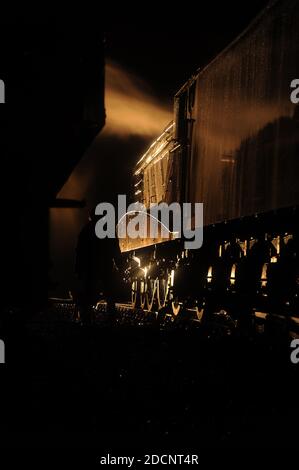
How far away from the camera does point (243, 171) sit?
9.95 m

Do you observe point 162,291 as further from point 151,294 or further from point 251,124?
point 251,124

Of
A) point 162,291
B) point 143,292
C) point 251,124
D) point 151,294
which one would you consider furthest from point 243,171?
point 143,292

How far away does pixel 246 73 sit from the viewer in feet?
33.2

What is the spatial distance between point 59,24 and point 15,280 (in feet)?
12.2

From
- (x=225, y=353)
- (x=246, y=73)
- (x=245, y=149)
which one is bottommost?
(x=225, y=353)

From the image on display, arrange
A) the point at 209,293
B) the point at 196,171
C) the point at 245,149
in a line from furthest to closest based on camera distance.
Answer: the point at 196,171 < the point at 209,293 < the point at 245,149

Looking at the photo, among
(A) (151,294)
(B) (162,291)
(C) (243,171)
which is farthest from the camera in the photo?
(A) (151,294)

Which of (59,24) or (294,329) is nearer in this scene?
(294,329)

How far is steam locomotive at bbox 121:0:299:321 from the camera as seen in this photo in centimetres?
838

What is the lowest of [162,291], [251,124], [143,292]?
[143,292]

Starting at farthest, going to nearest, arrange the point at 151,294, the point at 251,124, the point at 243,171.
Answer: the point at 151,294
the point at 243,171
the point at 251,124

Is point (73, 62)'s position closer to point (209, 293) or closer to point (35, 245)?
point (35, 245)

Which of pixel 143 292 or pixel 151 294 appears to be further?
pixel 143 292

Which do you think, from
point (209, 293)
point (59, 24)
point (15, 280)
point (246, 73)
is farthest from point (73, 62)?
point (209, 293)
